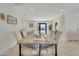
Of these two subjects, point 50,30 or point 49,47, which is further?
point 49,47

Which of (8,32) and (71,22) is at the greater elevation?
(71,22)

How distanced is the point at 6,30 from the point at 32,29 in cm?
43

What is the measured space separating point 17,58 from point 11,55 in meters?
0.11

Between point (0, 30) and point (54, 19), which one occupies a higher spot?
point (54, 19)

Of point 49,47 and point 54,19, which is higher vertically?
point 54,19

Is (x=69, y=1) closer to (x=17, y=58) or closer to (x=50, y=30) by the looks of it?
(x=50, y=30)

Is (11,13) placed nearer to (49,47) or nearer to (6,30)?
(6,30)

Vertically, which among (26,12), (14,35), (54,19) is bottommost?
(14,35)

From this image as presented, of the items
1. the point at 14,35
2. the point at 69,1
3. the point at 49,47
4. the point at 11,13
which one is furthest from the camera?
the point at 49,47

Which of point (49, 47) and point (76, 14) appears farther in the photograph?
point (49, 47)

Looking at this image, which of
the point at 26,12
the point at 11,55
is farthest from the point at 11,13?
the point at 11,55

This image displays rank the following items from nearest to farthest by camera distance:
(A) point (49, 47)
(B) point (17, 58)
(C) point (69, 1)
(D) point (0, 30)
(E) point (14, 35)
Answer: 1. (C) point (69, 1)
2. (B) point (17, 58)
3. (D) point (0, 30)
4. (E) point (14, 35)
5. (A) point (49, 47)

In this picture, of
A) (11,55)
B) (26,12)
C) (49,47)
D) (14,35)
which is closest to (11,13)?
(26,12)

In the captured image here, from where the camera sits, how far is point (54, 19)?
5.99 feet
